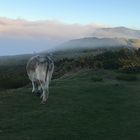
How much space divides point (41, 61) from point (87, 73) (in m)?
15.9

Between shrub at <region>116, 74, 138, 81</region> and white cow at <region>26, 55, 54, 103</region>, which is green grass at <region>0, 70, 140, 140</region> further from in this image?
shrub at <region>116, 74, 138, 81</region>

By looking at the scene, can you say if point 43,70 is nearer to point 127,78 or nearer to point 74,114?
point 74,114

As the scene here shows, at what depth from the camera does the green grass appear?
17.8 m

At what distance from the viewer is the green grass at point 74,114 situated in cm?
1777

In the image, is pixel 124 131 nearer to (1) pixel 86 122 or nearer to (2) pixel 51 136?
(1) pixel 86 122

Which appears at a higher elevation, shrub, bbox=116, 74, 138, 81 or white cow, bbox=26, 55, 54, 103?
white cow, bbox=26, 55, 54, 103

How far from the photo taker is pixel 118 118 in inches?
843


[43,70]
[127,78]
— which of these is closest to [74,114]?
[43,70]

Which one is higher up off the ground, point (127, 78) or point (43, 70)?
point (43, 70)

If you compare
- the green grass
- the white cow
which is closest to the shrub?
the green grass

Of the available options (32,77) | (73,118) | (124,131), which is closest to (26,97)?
(32,77)

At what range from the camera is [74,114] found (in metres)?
21.3

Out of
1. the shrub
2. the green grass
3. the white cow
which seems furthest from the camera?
the shrub

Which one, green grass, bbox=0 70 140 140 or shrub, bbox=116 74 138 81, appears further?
shrub, bbox=116 74 138 81
